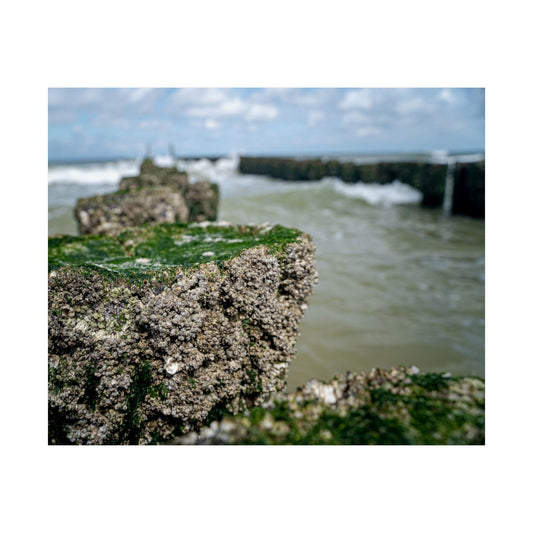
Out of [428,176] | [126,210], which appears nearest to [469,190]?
[428,176]

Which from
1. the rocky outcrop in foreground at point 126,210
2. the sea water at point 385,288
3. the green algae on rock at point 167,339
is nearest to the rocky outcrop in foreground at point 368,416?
the green algae on rock at point 167,339

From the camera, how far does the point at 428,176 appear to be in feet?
65.0

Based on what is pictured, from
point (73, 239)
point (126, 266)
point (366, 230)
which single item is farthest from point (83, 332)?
point (366, 230)

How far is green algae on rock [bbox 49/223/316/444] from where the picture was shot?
2.68m

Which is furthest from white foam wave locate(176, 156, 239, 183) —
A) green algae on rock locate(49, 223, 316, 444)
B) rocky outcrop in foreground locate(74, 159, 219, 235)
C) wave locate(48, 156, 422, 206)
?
green algae on rock locate(49, 223, 316, 444)

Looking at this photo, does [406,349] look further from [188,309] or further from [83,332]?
[83,332]

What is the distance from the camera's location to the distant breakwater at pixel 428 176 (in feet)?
55.1

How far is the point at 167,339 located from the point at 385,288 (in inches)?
246

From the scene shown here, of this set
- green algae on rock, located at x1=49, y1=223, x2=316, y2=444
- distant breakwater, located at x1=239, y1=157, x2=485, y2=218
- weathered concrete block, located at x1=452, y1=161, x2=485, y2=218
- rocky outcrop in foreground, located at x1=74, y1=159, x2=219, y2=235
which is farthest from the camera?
distant breakwater, located at x1=239, y1=157, x2=485, y2=218

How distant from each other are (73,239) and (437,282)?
7179 millimetres

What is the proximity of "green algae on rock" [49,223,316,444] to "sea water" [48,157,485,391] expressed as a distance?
1536mm

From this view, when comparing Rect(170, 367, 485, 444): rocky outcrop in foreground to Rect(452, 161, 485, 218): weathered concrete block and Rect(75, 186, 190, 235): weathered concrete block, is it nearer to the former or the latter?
Rect(75, 186, 190, 235): weathered concrete block

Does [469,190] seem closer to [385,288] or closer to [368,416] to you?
[385,288]
